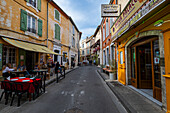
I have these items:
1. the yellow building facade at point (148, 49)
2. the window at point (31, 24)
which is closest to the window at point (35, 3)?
the window at point (31, 24)

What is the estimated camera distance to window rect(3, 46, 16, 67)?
6208mm

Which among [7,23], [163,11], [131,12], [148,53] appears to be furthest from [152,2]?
[7,23]

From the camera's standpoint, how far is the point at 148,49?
4723mm

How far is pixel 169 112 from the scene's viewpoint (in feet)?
8.18

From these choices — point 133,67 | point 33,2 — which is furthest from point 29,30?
point 133,67

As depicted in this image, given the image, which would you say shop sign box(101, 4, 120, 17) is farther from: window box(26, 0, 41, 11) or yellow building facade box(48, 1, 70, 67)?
yellow building facade box(48, 1, 70, 67)

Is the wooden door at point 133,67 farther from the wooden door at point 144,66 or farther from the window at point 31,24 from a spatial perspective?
the window at point 31,24

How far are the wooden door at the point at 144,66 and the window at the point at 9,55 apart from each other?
8.76 meters

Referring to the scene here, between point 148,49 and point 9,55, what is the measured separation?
923 centimetres

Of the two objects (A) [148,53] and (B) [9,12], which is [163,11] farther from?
(B) [9,12]

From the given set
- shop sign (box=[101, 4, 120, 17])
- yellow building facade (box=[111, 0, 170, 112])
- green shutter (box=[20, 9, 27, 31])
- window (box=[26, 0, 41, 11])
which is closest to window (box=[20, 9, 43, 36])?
green shutter (box=[20, 9, 27, 31])

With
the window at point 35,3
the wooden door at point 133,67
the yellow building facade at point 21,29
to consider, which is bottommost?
the wooden door at point 133,67

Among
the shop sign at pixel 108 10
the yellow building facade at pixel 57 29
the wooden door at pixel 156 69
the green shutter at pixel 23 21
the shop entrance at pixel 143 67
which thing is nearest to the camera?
the wooden door at pixel 156 69

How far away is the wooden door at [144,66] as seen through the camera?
4707 mm
